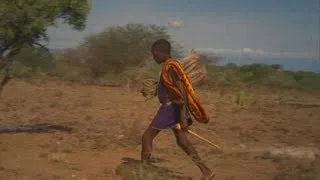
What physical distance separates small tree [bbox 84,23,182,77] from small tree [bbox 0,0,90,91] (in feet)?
86.3

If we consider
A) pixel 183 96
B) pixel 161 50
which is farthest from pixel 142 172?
pixel 161 50

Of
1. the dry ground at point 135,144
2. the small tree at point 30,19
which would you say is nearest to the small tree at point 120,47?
the dry ground at point 135,144

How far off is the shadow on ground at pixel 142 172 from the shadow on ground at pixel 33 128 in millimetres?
3724

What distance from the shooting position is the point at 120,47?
121 ft

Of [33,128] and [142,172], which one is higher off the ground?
Answer: [142,172]

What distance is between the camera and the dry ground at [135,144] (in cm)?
814

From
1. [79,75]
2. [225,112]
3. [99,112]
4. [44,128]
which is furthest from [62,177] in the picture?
[79,75]

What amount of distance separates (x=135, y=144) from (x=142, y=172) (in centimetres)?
318

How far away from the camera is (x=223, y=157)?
9.59m

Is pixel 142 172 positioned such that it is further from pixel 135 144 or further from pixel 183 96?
pixel 135 144

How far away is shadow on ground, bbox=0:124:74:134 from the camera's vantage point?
1162 centimetres

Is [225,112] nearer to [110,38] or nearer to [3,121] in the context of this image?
[3,121]

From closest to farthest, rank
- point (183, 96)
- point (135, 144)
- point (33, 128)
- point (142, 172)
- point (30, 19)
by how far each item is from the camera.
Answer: point (183, 96) → point (142, 172) → point (30, 19) → point (135, 144) → point (33, 128)

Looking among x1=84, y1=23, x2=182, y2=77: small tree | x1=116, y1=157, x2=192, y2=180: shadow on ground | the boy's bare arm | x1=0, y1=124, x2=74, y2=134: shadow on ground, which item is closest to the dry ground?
x1=116, y1=157, x2=192, y2=180: shadow on ground
